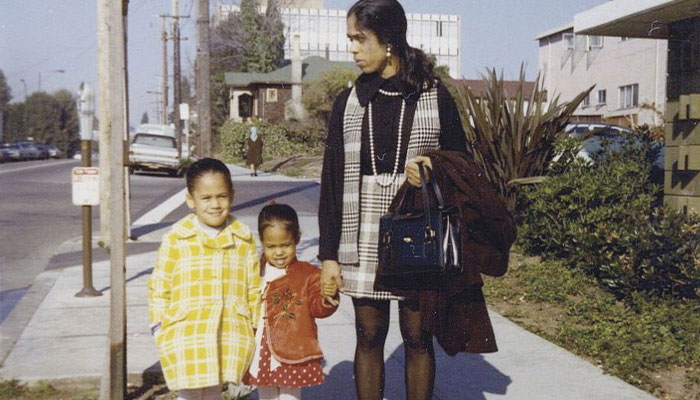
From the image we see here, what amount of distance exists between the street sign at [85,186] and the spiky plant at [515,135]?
4124 mm

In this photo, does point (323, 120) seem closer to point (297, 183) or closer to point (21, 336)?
point (297, 183)

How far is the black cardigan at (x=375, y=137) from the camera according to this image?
3334mm

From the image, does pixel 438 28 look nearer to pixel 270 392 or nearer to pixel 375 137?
pixel 270 392

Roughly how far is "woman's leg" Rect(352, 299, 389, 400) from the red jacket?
0.21 m

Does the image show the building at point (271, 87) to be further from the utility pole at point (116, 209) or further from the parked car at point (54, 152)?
the utility pole at point (116, 209)

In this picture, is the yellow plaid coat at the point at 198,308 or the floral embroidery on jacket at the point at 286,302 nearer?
the yellow plaid coat at the point at 198,308

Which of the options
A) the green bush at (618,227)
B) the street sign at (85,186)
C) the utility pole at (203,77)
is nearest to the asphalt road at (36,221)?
the street sign at (85,186)

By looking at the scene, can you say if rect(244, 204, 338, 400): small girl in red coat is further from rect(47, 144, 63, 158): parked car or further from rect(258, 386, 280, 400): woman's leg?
rect(47, 144, 63, 158): parked car

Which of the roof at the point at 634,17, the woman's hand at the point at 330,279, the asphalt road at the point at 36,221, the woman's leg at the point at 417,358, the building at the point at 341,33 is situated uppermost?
the building at the point at 341,33

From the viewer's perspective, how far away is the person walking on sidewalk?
3322 millimetres

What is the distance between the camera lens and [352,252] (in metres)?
3.38

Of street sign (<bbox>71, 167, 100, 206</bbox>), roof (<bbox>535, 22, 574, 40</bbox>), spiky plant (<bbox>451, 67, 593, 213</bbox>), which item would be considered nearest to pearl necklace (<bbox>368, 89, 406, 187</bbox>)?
street sign (<bbox>71, 167, 100, 206</bbox>)

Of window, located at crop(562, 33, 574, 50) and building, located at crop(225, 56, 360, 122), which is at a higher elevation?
window, located at crop(562, 33, 574, 50)

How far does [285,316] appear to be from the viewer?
11.8ft
